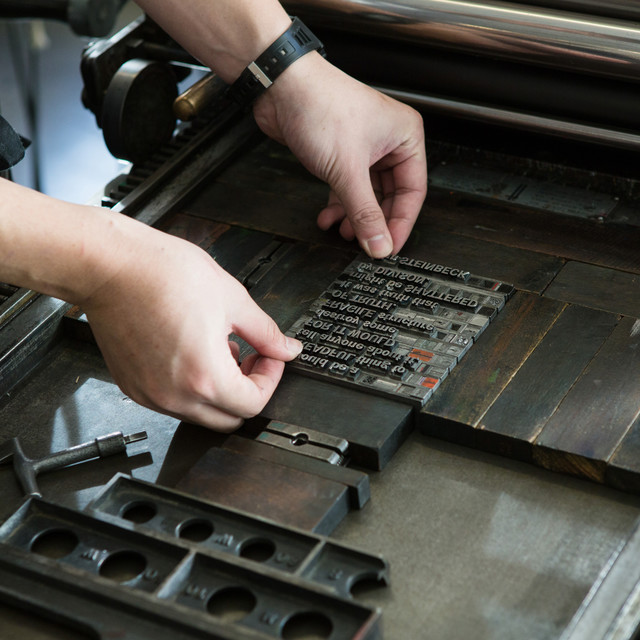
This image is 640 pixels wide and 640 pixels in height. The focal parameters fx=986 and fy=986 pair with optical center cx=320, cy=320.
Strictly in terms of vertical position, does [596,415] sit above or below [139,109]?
below

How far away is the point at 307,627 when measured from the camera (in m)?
1.16

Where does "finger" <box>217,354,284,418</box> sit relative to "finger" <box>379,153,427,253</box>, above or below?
below

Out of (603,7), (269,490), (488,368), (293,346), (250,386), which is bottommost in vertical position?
(269,490)

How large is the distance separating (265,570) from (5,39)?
4.74 meters

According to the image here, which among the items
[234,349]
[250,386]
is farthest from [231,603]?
[234,349]

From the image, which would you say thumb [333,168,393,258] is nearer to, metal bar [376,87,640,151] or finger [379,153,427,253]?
finger [379,153,427,253]

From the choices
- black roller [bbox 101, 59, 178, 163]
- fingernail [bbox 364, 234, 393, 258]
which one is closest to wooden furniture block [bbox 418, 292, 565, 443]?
fingernail [bbox 364, 234, 393, 258]

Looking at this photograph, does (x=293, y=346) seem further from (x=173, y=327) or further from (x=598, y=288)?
(x=598, y=288)

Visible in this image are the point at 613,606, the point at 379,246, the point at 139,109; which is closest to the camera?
the point at 613,606

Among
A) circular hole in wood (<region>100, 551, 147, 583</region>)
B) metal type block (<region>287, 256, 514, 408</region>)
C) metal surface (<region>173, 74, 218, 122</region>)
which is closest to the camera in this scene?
circular hole in wood (<region>100, 551, 147, 583</region>)

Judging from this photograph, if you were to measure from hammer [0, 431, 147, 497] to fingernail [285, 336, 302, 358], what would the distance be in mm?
254

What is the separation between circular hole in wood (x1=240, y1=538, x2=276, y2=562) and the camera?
126cm

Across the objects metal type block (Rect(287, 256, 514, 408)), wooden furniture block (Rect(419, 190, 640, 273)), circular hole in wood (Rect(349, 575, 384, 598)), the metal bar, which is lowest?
circular hole in wood (Rect(349, 575, 384, 598))

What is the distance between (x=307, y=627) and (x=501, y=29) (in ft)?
3.92
